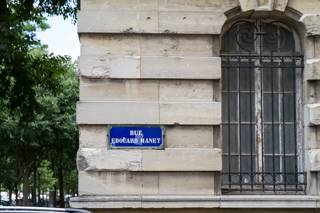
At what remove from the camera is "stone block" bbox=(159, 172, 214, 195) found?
8570mm

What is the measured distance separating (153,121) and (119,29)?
166cm

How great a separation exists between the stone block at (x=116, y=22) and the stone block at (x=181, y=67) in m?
0.54

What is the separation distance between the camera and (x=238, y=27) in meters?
9.41

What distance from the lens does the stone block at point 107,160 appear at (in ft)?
27.9

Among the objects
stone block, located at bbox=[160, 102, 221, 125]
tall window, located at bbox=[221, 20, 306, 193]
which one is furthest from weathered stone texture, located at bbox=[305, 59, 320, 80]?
stone block, located at bbox=[160, 102, 221, 125]

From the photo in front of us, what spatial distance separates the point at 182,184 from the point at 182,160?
1.30 feet

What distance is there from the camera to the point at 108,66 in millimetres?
8688

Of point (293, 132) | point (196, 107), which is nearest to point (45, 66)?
point (196, 107)

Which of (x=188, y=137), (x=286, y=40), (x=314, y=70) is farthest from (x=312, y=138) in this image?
(x=188, y=137)

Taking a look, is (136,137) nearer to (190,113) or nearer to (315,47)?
(190,113)

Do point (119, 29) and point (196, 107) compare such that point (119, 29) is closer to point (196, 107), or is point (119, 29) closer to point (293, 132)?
point (196, 107)

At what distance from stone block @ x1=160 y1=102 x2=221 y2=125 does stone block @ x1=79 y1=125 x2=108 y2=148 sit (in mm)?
988

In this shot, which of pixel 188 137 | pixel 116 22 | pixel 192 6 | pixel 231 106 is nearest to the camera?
pixel 188 137

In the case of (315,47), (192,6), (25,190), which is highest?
(192,6)
